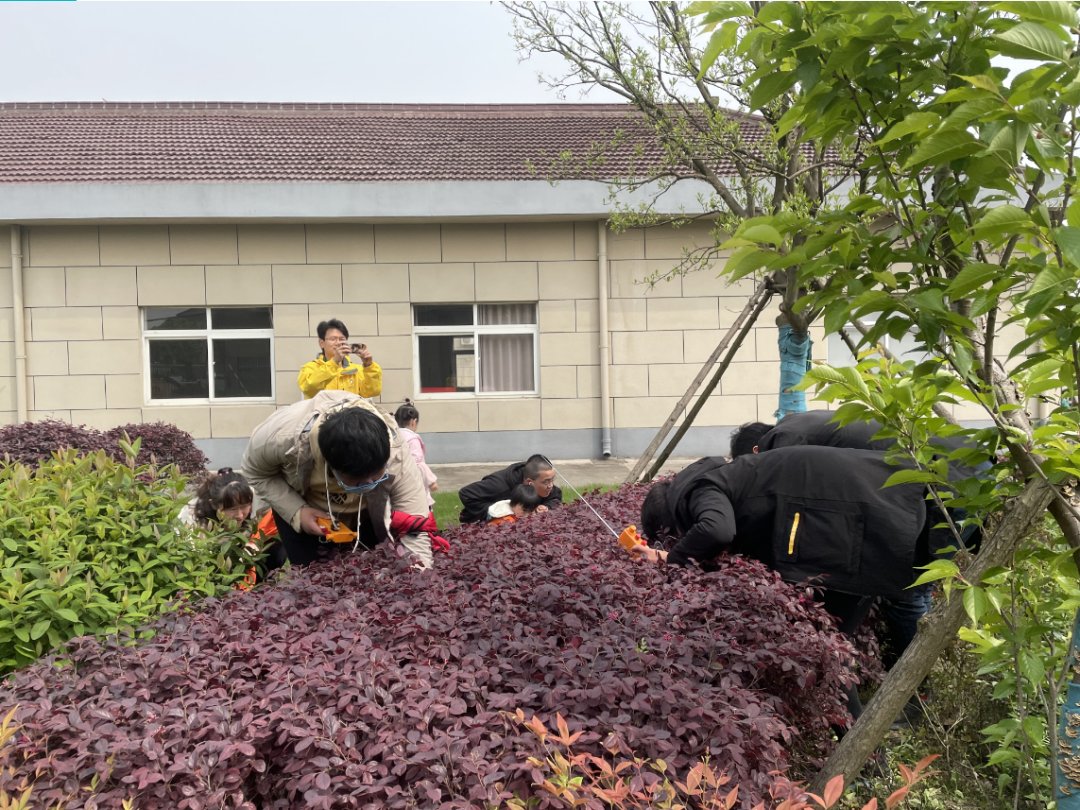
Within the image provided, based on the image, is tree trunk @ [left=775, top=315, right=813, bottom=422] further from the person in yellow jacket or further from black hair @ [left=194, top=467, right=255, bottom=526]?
black hair @ [left=194, top=467, right=255, bottom=526]

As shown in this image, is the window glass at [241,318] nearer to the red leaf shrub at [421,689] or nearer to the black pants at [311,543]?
the black pants at [311,543]

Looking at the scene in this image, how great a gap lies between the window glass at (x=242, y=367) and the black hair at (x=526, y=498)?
6811mm

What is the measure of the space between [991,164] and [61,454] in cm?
396

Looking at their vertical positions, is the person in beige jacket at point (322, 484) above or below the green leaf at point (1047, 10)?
below

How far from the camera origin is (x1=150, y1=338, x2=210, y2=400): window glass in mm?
12188

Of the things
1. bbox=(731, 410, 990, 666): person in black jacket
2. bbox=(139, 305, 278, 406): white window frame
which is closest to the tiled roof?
bbox=(139, 305, 278, 406): white window frame

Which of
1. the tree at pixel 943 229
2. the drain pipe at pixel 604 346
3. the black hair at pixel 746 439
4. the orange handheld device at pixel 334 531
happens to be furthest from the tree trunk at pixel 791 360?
the drain pipe at pixel 604 346

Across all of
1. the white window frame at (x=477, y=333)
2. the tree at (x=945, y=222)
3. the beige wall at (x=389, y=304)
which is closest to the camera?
the tree at (x=945, y=222)

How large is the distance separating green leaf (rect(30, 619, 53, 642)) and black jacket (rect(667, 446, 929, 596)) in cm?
222

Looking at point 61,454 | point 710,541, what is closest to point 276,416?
point 61,454

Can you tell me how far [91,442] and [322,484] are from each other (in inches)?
230

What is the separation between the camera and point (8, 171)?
12.1 m

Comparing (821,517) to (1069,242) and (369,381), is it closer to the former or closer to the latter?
(1069,242)

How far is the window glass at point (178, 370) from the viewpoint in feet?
40.0
